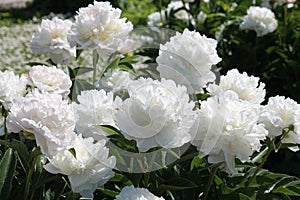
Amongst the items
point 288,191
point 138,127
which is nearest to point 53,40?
point 138,127

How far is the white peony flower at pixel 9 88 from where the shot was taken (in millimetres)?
1704

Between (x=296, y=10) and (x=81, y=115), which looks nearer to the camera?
(x=81, y=115)

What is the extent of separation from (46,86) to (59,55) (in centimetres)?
36

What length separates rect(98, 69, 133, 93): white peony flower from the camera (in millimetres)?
1964

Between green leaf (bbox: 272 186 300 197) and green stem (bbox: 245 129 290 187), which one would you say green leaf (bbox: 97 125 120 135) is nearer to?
green stem (bbox: 245 129 290 187)

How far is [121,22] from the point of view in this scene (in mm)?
1852

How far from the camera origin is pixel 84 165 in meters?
1.39

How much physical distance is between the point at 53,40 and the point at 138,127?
0.72m

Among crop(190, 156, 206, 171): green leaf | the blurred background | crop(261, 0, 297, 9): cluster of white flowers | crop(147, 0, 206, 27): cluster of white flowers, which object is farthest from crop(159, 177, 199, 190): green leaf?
crop(261, 0, 297, 9): cluster of white flowers

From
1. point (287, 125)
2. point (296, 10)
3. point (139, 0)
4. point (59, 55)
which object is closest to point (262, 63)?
point (296, 10)

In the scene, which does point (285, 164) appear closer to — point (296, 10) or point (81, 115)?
point (296, 10)

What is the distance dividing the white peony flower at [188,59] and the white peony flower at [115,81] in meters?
0.34

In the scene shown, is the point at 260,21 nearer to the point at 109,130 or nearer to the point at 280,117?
the point at 280,117

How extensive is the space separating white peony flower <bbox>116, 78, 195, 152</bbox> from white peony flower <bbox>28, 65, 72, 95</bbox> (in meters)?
0.37
